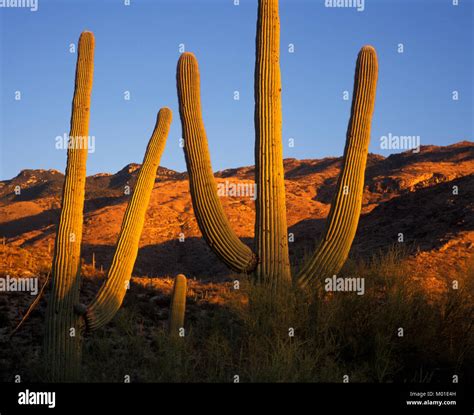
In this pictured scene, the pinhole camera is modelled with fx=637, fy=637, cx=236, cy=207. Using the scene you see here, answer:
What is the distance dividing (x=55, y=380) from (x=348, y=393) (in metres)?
4.28

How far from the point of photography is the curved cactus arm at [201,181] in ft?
34.7

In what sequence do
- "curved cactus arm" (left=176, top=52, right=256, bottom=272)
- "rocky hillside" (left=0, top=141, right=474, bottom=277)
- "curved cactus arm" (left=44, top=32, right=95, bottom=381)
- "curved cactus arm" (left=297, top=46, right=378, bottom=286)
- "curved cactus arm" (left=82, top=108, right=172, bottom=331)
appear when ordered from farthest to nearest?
"rocky hillside" (left=0, top=141, right=474, bottom=277)
"curved cactus arm" (left=297, top=46, right=378, bottom=286)
"curved cactus arm" (left=176, top=52, right=256, bottom=272)
"curved cactus arm" (left=82, top=108, right=172, bottom=331)
"curved cactus arm" (left=44, top=32, right=95, bottom=381)

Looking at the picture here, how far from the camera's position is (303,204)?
36.9 metres

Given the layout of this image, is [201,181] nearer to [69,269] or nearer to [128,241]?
[128,241]

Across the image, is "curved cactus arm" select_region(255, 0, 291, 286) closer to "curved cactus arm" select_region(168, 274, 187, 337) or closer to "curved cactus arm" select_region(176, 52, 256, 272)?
"curved cactus arm" select_region(176, 52, 256, 272)

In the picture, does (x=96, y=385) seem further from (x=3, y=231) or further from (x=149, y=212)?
(x=3, y=231)

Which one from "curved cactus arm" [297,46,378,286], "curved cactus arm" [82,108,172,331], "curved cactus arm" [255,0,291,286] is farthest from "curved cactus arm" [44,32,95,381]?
"curved cactus arm" [297,46,378,286]

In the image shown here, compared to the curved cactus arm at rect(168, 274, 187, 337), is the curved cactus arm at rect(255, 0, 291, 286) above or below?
above

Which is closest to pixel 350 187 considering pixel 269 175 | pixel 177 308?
pixel 269 175

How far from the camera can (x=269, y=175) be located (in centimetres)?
1036

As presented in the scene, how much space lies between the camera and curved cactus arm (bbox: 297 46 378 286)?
430 inches

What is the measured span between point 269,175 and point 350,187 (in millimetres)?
1727

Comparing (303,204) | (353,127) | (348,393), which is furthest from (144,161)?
(303,204)

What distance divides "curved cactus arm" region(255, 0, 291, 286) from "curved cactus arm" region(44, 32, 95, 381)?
2.79 meters
